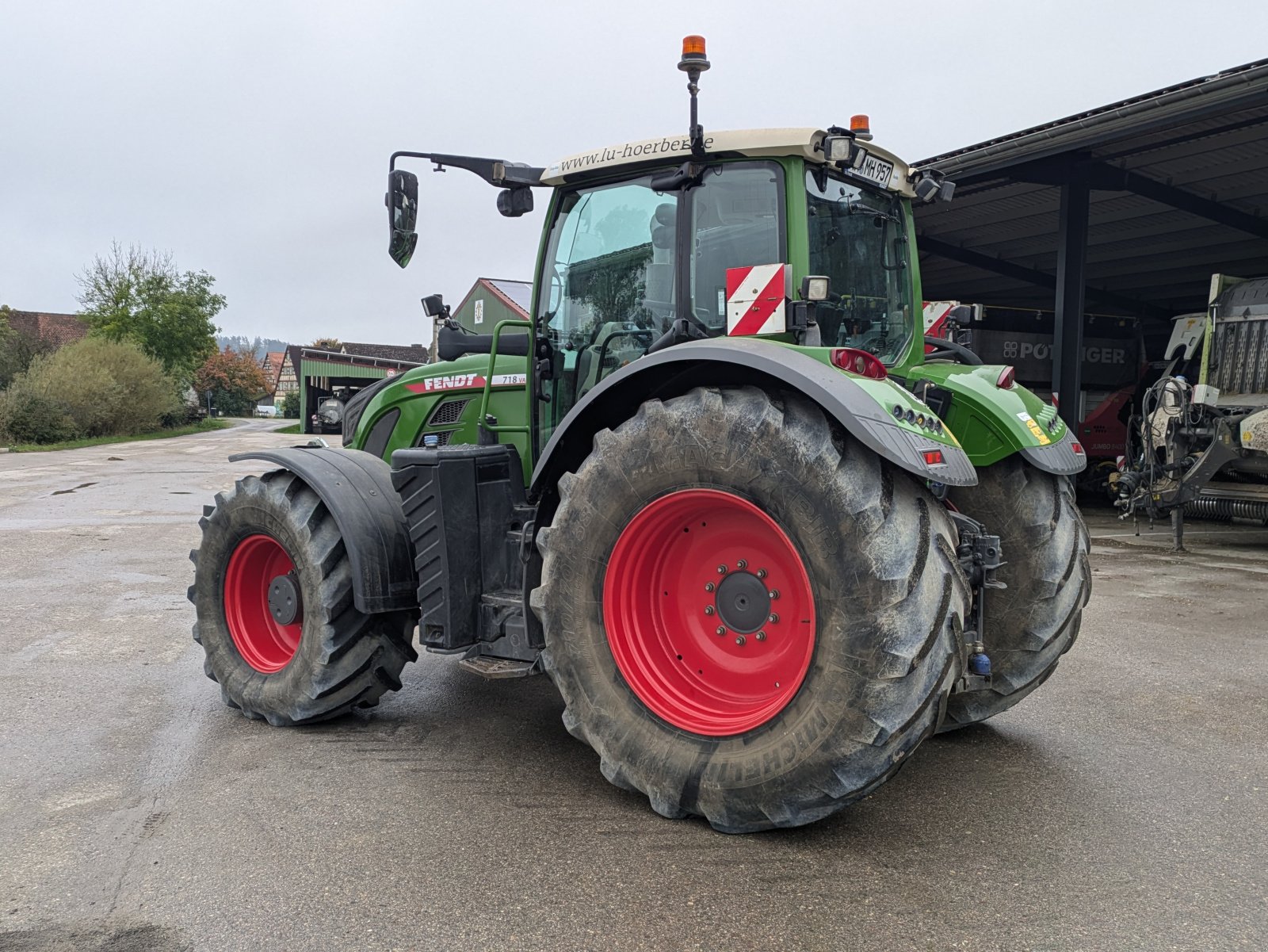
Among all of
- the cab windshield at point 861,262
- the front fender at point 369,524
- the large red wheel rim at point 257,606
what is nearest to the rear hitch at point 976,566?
the cab windshield at point 861,262

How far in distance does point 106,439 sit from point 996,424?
34343mm

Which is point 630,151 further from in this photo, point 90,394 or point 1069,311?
point 90,394

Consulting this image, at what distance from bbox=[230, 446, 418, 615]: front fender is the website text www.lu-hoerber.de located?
1490 millimetres

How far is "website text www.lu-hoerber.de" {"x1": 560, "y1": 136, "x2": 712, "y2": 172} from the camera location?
12.0ft

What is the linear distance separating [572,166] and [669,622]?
1881mm

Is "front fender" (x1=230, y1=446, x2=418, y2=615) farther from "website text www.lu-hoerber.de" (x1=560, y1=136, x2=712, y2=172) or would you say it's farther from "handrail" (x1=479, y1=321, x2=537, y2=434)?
"website text www.lu-hoerber.de" (x1=560, y1=136, x2=712, y2=172)

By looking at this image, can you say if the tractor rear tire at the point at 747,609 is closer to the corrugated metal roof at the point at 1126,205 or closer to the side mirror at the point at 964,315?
the side mirror at the point at 964,315

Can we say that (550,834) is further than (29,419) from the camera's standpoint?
No

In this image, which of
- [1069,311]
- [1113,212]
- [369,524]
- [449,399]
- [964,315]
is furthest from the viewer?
[1113,212]

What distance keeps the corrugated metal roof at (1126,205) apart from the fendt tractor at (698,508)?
7.00 m

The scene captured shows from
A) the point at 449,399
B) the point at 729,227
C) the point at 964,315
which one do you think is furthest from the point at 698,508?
the point at 964,315

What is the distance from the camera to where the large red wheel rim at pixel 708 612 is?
122 inches

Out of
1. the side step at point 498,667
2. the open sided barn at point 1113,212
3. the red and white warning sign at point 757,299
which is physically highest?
the open sided barn at point 1113,212

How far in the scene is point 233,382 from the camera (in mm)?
77375
